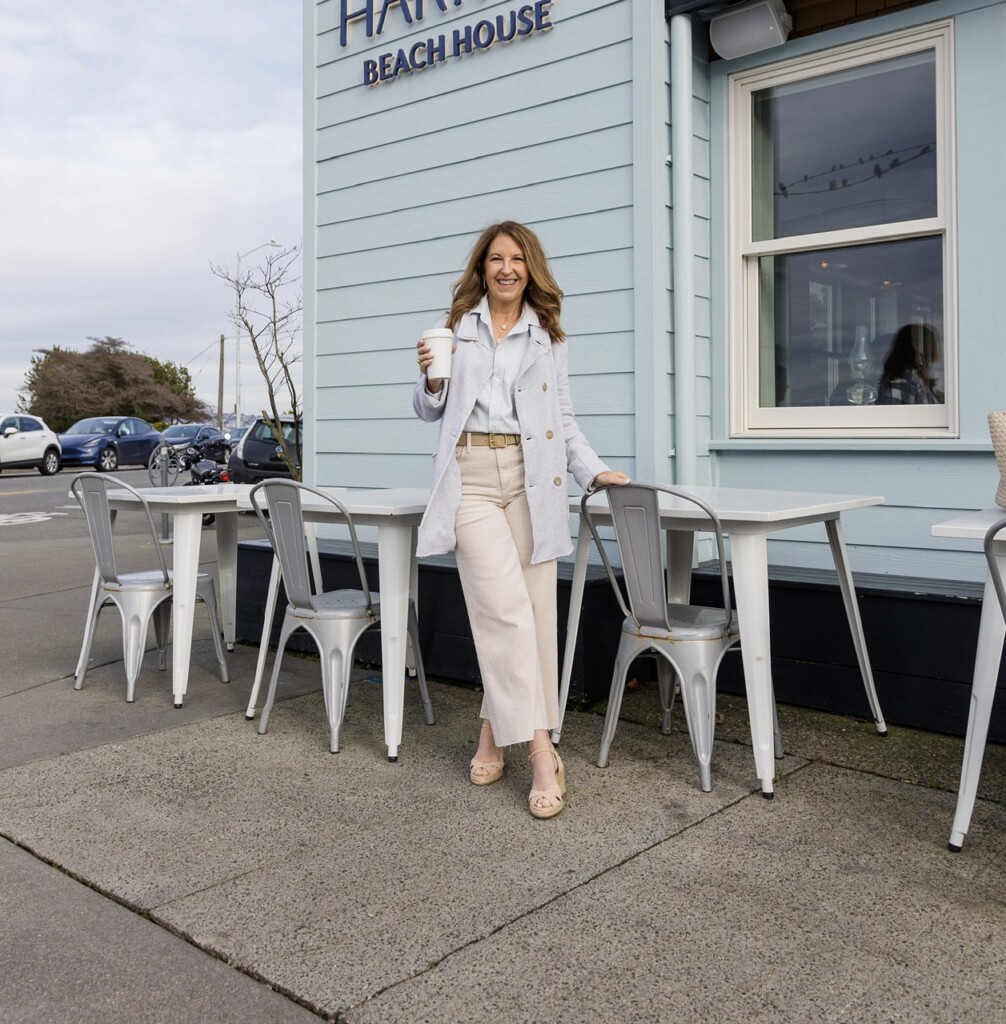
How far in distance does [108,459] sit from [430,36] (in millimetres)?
23043

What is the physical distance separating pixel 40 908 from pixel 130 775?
1031 millimetres

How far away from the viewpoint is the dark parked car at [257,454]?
514 inches

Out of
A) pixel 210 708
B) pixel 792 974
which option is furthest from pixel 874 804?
pixel 210 708

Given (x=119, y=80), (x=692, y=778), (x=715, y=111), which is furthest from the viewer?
(x=119, y=80)

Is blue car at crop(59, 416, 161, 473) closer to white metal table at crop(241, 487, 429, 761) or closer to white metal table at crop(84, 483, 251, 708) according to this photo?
white metal table at crop(84, 483, 251, 708)

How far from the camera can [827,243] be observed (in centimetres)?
470

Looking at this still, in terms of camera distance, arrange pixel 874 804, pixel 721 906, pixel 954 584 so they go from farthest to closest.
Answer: pixel 954 584 → pixel 874 804 → pixel 721 906

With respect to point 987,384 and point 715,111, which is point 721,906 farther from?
point 715,111

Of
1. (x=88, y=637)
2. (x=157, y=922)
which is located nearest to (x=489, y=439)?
(x=157, y=922)

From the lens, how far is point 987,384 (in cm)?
422

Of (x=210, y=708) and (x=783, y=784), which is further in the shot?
(x=210, y=708)

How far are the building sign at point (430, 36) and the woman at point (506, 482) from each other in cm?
233

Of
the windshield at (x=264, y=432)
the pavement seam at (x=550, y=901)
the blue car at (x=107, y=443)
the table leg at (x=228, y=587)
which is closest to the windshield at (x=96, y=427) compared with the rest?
the blue car at (x=107, y=443)

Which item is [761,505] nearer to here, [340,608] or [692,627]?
[692,627]
